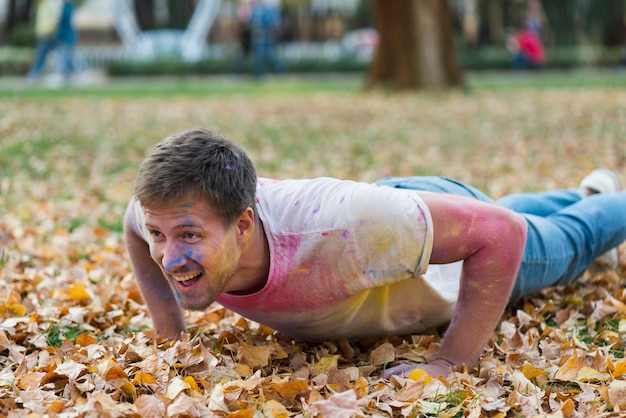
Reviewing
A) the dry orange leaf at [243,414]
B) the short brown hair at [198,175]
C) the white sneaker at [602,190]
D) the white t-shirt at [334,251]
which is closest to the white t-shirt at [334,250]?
the white t-shirt at [334,251]

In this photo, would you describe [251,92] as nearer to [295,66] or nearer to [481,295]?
[295,66]

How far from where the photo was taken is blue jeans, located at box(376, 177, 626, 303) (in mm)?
3678

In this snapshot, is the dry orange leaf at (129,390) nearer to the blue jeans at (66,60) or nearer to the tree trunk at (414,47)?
the tree trunk at (414,47)

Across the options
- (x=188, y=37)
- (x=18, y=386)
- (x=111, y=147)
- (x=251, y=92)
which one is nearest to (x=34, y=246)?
(x=18, y=386)

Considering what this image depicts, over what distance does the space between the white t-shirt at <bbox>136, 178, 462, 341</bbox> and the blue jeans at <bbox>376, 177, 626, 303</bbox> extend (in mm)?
594

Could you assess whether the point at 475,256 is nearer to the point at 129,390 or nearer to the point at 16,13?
the point at 129,390

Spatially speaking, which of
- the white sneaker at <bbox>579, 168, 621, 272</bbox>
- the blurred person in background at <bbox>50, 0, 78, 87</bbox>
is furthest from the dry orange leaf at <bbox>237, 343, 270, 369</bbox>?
the blurred person in background at <bbox>50, 0, 78, 87</bbox>

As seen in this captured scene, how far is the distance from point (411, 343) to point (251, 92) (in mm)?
15164

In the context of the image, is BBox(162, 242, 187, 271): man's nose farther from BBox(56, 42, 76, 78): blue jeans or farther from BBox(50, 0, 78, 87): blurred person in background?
BBox(56, 42, 76, 78): blue jeans

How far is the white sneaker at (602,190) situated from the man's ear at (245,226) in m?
2.20

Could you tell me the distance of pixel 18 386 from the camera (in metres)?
3.02

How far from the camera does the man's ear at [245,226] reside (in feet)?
9.27

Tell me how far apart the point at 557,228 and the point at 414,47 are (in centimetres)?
1358

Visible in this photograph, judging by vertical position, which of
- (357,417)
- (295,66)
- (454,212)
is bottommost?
(295,66)
